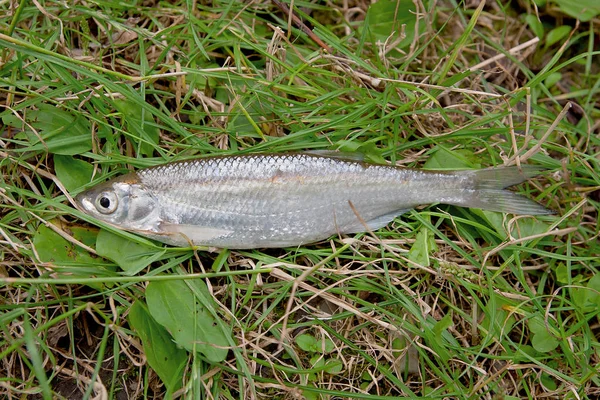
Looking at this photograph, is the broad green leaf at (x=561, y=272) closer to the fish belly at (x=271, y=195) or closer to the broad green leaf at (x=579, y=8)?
the fish belly at (x=271, y=195)

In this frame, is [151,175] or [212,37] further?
[212,37]

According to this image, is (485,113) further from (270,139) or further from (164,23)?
(164,23)

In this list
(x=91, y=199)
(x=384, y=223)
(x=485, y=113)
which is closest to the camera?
(x=91, y=199)

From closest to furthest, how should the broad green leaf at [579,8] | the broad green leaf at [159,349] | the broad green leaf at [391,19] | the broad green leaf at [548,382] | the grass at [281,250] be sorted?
the broad green leaf at [159,349]
the grass at [281,250]
the broad green leaf at [548,382]
the broad green leaf at [391,19]
the broad green leaf at [579,8]

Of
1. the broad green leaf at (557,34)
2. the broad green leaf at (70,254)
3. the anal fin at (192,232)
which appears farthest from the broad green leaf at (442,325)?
the broad green leaf at (557,34)

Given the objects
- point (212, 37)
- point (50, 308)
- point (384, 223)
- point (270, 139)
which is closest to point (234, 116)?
point (270, 139)

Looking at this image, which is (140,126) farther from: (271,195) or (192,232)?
(271,195)

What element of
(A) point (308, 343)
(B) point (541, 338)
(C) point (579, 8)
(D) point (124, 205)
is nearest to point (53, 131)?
(D) point (124, 205)
